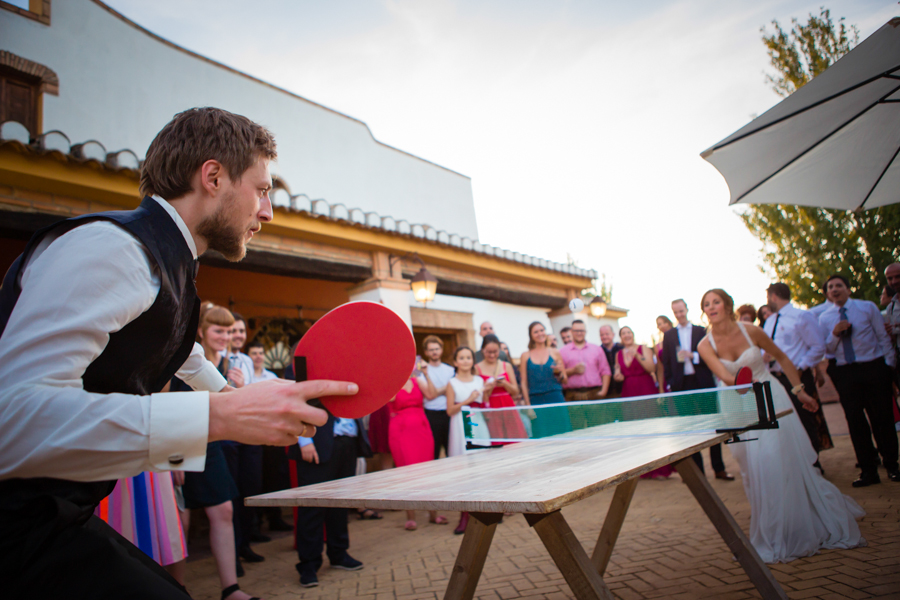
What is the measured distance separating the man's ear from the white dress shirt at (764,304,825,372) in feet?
21.7

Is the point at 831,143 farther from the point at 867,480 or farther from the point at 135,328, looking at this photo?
the point at 135,328

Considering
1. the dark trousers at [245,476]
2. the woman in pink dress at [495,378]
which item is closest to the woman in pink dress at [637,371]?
the woman in pink dress at [495,378]

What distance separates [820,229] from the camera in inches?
496

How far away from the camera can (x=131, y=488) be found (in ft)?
9.29

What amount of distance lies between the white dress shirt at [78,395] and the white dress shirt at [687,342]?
22.0 feet

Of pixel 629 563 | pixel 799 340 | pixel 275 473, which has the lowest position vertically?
pixel 629 563

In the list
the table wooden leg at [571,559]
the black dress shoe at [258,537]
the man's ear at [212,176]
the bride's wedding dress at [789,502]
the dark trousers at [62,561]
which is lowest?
the black dress shoe at [258,537]

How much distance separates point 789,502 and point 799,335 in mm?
3213

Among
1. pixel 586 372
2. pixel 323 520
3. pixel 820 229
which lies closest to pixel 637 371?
pixel 586 372

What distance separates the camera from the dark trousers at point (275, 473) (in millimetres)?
5918

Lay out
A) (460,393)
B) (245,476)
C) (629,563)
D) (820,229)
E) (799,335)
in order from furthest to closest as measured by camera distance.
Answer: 1. (820,229)
2. (460,393)
3. (799,335)
4. (245,476)
5. (629,563)

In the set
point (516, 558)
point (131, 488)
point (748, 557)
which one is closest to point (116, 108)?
point (131, 488)

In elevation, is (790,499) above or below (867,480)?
above

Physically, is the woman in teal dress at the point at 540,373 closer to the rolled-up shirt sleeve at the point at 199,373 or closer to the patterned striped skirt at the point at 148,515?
the patterned striped skirt at the point at 148,515
